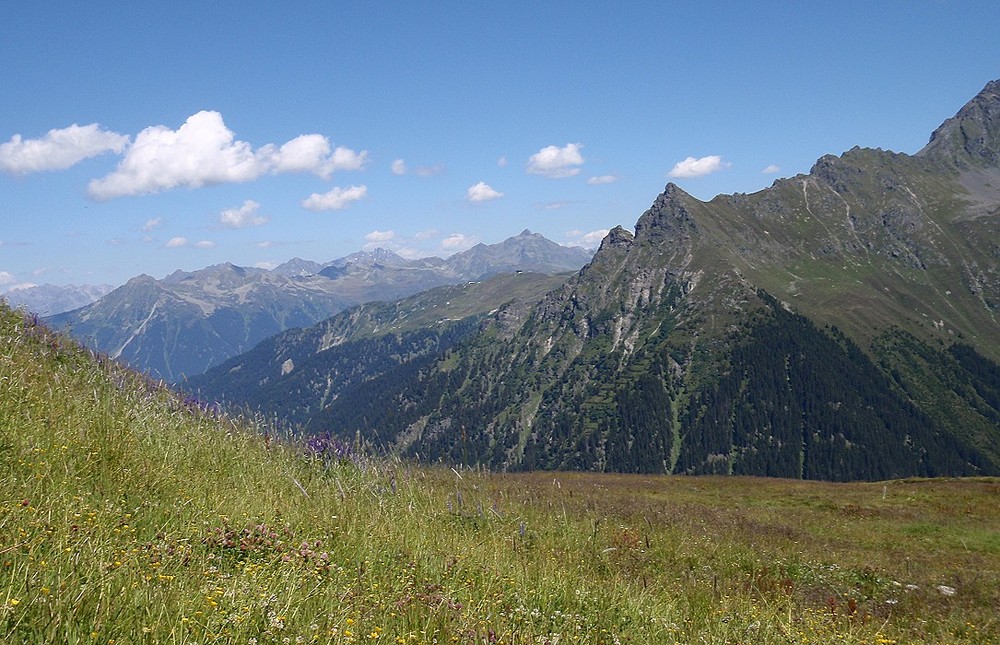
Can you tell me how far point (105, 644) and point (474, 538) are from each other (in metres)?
5.39

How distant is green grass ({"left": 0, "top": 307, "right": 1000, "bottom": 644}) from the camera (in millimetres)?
3811

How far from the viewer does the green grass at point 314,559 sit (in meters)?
3.81

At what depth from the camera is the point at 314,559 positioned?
17.5 ft

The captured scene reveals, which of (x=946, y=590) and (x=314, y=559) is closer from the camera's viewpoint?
(x=314, y=559)

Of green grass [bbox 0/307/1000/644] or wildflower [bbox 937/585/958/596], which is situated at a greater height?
green grass [bbox 0/307/1000/644]

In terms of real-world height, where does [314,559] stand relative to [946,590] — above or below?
above

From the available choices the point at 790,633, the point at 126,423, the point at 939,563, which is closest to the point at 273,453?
the point at 126,423

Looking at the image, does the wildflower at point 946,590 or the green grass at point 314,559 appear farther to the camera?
the wildflower at point 946,590

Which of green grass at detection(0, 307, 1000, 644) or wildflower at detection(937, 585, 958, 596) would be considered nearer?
green grass at detection(0, 307, 1000, 644)

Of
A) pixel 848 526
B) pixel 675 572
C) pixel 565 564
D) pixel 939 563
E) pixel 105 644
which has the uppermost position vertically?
pixel 105 644

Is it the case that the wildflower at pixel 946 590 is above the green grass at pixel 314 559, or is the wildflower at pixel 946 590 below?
below

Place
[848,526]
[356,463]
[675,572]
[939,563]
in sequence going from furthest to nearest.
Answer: [848,526], [939,563], [356,463], [675,572]

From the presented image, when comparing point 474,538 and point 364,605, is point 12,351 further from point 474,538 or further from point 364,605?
point 364,605

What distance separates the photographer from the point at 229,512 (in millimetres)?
6324
